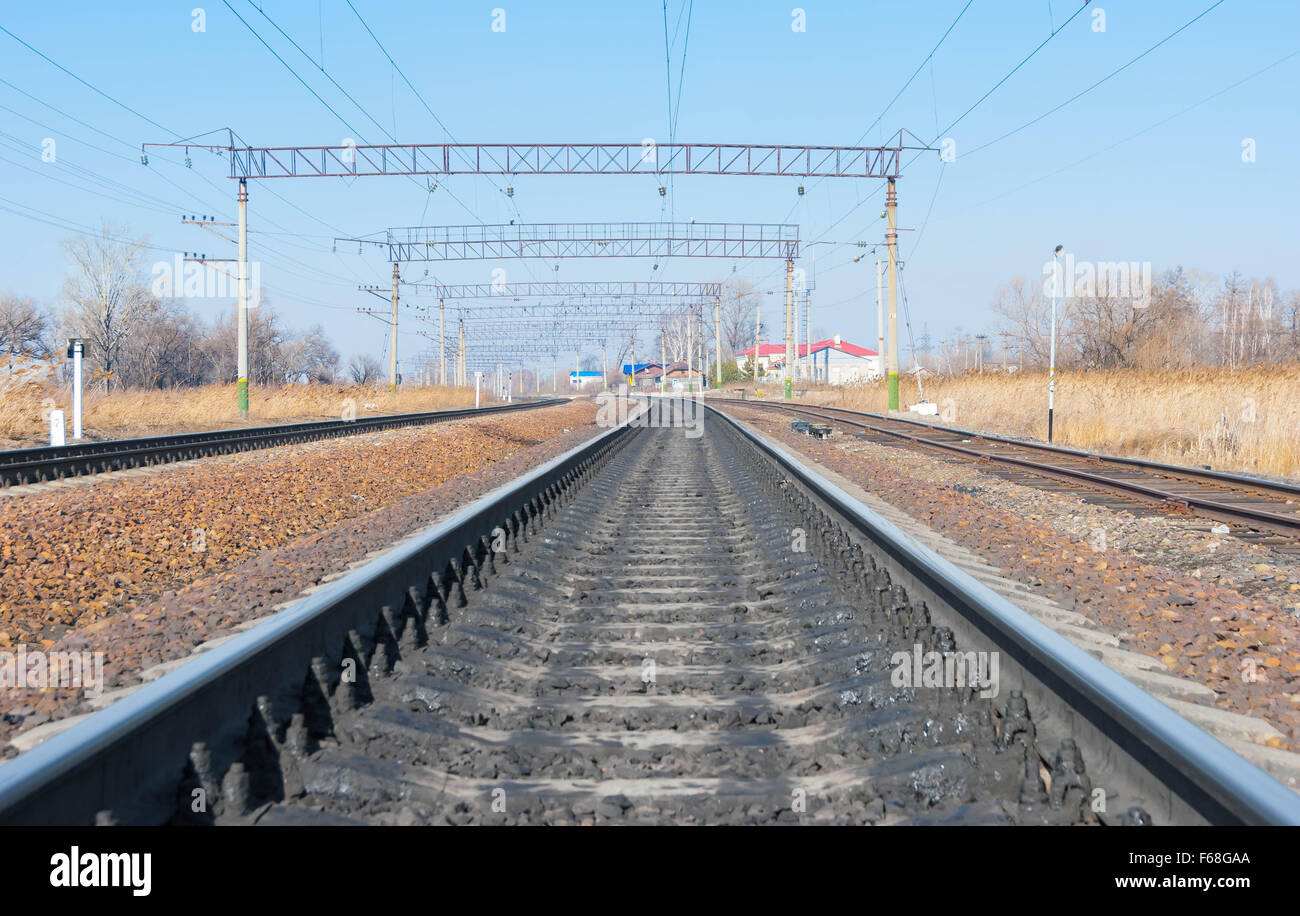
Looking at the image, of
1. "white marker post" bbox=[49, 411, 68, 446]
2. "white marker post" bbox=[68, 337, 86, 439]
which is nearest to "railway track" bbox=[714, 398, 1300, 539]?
"white marker post" bbox=[49, 411, 68, 446]

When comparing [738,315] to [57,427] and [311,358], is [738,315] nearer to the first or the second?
[311,358]

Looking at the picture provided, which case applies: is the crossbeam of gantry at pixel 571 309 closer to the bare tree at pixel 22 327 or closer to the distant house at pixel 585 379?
the bare tree at pixel 22 327

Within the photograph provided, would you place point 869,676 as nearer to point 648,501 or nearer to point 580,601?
point 580,601

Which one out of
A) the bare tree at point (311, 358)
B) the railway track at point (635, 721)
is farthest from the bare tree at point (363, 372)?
the railway track at point (635, 721)

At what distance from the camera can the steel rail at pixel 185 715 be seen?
2.37 meters

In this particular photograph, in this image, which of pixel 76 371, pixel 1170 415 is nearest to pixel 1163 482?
pixel 1170 415

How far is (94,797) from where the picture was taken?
2.49m

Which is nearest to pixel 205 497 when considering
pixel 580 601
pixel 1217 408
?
pixel 580 601

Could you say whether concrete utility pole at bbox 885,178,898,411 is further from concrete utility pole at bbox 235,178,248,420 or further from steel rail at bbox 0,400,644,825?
steel rail at bbox 0,400,644,825

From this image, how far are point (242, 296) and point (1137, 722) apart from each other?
33.2 m

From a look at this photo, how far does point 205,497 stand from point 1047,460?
13.2 meters

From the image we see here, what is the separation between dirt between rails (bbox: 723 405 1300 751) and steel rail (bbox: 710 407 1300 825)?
0.69 meters

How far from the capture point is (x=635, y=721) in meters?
3.93

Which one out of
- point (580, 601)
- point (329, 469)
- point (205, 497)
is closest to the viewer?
point (580, 601)
